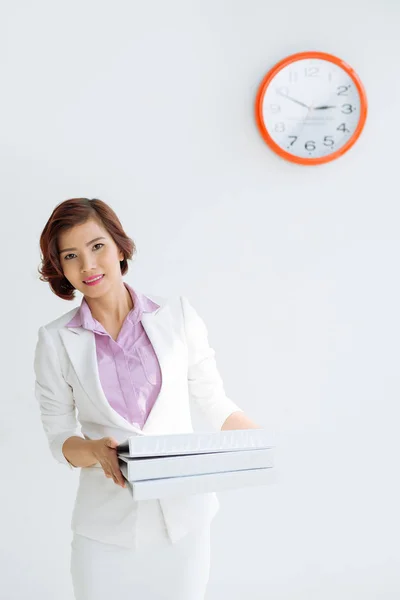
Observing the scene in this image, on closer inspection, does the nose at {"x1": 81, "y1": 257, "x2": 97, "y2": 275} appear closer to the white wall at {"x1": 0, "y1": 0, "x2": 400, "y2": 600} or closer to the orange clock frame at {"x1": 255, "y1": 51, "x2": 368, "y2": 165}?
the white wall at {"x1": 0, "y1": 0, "x2": 400, "y2": 600}

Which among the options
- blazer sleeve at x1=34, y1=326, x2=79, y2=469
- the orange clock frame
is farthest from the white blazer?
the orange clock frame

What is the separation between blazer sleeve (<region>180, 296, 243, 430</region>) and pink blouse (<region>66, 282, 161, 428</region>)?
0.12 metres

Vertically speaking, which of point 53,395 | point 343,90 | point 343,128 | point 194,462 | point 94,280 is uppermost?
point 343,90

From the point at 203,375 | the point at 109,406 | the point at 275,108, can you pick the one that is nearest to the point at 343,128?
the point at 275,108

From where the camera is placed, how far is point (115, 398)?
1.68m

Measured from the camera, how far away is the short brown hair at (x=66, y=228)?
1.71 meters

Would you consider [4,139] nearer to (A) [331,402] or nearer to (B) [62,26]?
(B) [62,26]

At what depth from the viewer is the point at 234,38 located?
2395 mm

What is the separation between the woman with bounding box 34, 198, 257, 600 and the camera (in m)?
1.64

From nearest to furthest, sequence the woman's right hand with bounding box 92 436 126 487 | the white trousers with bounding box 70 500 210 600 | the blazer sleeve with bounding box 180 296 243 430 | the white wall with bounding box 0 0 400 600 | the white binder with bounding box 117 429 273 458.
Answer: the white binder with bounding box 117 429 273 458 < the woman's right hand with bounding box 92 436 126 487 < the white trousers with bounding box 70 500 210 600 < the blazer sleeve with bounding box 180 296 243 430 < the white wall with bounding box 0 0 400 600

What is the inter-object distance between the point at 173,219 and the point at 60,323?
0.77 metres

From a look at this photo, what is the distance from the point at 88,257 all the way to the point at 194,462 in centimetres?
53

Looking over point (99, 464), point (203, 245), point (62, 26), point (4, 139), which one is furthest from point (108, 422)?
point (62, 26)

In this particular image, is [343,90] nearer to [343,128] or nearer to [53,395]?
[343,128]
